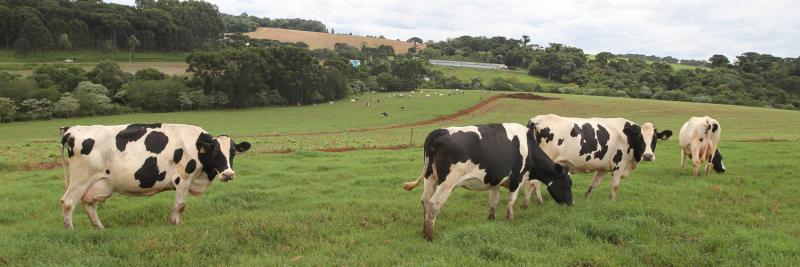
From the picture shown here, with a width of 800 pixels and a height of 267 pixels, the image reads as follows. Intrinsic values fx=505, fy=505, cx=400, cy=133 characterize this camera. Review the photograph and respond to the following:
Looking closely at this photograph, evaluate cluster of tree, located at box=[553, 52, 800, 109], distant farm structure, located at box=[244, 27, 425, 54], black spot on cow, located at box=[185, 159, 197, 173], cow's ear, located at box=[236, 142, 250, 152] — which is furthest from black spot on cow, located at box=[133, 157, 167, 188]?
distant farm structure, located at box=[244, 27, 425, 54]

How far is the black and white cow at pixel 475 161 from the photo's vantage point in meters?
9.14

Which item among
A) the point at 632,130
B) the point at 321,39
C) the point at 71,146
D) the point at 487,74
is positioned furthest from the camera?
the point at 321,39

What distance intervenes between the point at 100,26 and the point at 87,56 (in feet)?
38.6

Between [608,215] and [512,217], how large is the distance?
183cm

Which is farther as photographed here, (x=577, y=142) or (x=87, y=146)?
(x=577, y=142)

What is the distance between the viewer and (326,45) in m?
173

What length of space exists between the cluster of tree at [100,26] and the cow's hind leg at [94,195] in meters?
101

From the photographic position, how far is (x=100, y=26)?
Result: 350 ft

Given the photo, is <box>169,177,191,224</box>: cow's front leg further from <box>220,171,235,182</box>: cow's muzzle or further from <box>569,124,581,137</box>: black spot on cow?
<box>569,124,581,137</box>: black spot on cow

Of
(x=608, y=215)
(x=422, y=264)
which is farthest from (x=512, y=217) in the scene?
(x=422, y=264)

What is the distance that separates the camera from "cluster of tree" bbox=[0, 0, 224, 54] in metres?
91.8

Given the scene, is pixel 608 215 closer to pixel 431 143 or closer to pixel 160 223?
pixel 431 143

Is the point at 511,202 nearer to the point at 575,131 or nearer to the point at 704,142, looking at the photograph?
the point at 575,131

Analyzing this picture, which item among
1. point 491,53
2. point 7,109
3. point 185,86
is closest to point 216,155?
point 7,109
